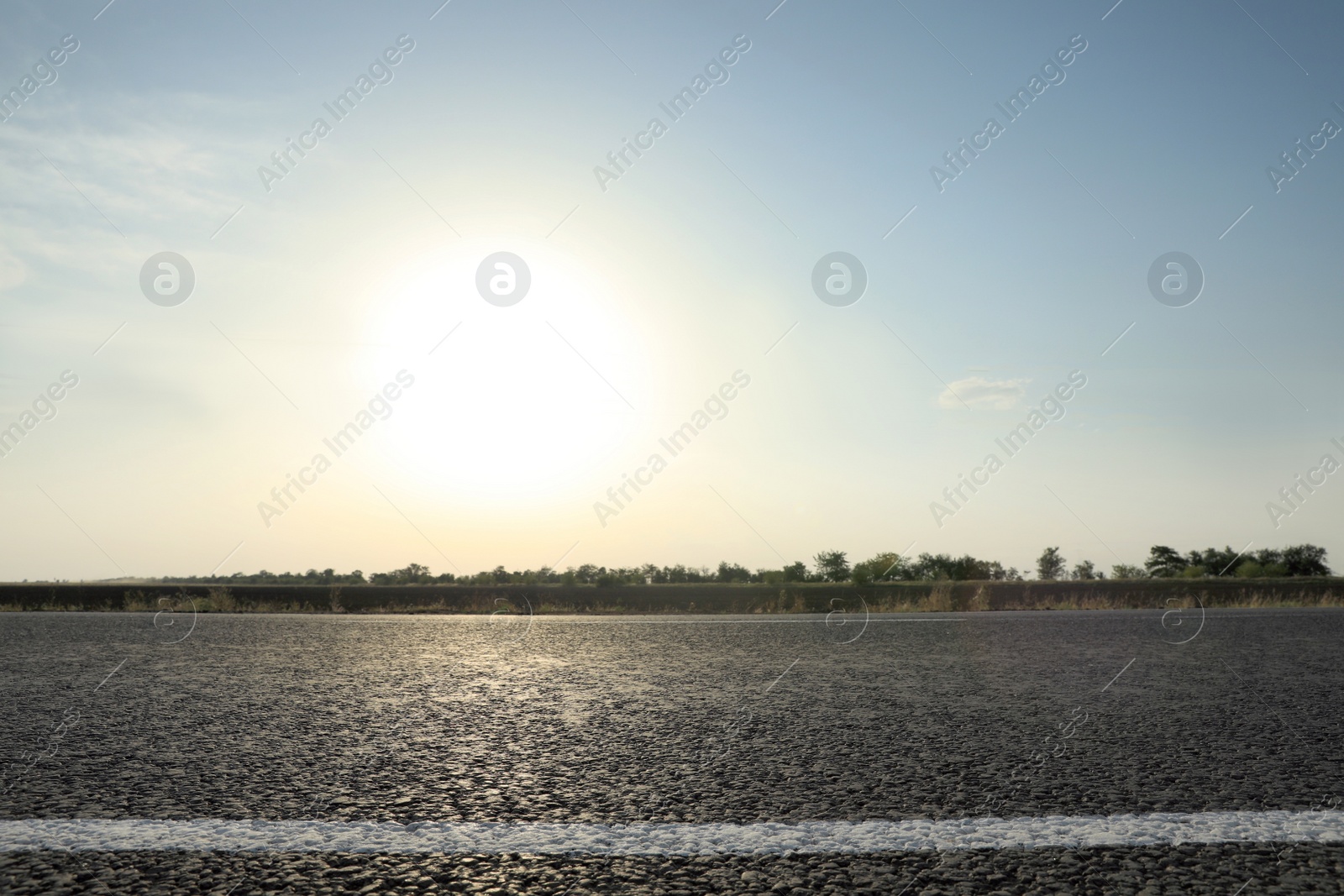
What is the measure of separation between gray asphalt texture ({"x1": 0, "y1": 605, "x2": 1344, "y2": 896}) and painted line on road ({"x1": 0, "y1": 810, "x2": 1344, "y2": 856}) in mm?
106

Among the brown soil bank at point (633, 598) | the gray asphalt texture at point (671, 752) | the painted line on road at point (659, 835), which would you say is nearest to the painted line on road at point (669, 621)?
the brown soil bank at point (633, 598)

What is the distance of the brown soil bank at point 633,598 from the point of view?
18438 mm

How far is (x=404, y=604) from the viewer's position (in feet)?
62.7

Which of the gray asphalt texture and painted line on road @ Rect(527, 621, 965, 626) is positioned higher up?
painted line on road @ Rect(527, 621, 965, 626)

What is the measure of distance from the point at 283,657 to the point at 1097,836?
323 inches

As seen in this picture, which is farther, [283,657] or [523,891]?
[283,657]

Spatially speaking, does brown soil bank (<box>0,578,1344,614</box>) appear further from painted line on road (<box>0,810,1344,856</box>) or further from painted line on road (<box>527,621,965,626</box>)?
painted line on road (<box>0,810,1344,856</box>)

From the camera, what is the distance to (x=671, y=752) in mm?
4973

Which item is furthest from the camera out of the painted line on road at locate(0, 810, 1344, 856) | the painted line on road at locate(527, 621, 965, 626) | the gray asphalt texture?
the painted line on road at locate(527, 621, 965, 626)

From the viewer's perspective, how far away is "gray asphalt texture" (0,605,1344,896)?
311cm

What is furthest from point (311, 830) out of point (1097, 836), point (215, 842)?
point (1097, 836)

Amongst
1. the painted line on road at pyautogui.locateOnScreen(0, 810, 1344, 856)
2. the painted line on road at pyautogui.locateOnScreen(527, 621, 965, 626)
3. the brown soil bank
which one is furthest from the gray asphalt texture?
the brown soil bank

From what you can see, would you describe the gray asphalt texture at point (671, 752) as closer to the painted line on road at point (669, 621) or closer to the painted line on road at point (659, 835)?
the painted line on road at point (659, 835)

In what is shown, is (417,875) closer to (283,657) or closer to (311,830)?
(311,830)
